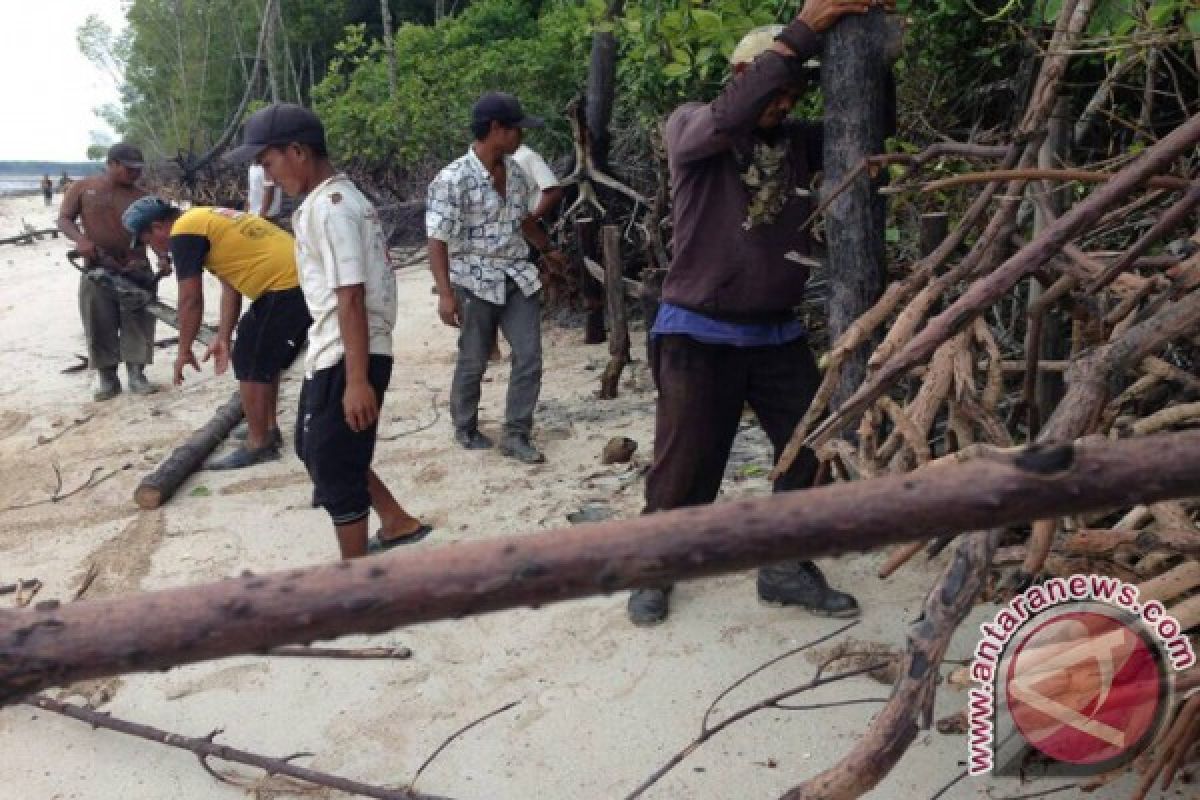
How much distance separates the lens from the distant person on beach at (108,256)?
7.38 m

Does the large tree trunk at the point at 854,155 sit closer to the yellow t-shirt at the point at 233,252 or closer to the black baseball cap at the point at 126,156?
the yellow t-shirt at the point at 233,252

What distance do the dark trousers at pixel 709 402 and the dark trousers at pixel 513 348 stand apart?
219 centimetres

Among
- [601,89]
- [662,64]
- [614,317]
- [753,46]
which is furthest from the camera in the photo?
[601,89]

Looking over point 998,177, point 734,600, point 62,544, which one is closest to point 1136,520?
point 998,177

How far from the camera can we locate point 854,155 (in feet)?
10.3

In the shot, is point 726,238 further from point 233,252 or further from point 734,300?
point 233,252

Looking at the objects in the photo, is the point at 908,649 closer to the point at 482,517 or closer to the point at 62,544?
the point at 482,517

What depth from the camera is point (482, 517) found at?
15.4ft

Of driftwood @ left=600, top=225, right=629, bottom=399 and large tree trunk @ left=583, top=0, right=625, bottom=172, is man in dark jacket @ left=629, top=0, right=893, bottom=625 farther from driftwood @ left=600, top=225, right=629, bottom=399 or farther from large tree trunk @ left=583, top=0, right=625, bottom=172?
large tree trunk @ left=583, top=0, right=625, bottom=172

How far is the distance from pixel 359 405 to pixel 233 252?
6.48ft

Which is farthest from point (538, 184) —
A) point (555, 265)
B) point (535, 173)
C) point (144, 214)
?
point (555, 265)

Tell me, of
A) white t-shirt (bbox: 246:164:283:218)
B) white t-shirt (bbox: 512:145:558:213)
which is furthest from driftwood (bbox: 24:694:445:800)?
white t-shirt (bbox: 246:164:283:218)

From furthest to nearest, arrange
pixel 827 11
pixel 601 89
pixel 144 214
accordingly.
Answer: pixel 601 89
pixel 144 214
pixel 827 11

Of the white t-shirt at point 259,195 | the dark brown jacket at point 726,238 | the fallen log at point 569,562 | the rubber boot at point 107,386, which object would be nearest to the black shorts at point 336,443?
the dark brown jacket at point 726,238
